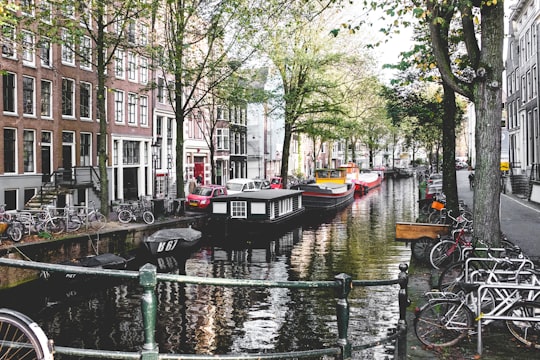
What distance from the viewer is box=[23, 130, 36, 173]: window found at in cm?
2731

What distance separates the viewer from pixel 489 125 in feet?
31.1

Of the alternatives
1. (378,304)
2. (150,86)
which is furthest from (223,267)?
(150,86)

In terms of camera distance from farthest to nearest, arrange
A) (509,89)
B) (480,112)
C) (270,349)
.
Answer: (509,89), (270,349), (480,112)

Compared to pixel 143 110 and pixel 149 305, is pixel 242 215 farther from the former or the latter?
pixel 149 305

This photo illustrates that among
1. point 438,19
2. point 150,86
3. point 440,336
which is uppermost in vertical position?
point 150,86

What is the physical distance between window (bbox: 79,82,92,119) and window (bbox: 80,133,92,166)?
1147mm

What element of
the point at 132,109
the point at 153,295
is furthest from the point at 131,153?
the point at 153,295

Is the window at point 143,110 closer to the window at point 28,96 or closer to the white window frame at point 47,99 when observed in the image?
the white window frame at point 47,99

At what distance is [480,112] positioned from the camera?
31.0ft

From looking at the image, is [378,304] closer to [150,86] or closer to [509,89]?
[150,86]

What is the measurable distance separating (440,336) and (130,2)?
58.6 feet

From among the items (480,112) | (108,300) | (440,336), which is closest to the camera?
(440,336)

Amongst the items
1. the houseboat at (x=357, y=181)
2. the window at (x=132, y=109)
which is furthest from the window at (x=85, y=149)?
the houseboat at (x=357, y=181)

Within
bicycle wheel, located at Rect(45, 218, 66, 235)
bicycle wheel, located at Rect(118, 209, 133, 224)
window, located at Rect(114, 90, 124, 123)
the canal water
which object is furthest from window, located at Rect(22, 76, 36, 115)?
the canal water
